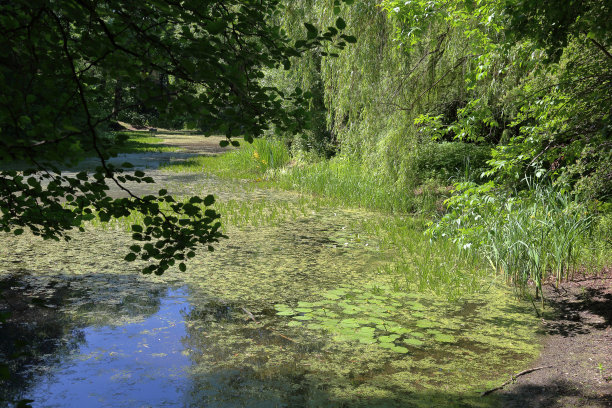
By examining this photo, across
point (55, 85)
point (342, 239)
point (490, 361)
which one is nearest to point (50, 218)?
point (55, 85)

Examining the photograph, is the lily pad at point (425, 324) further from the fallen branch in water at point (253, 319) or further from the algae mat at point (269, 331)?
the fallen branch in water at point (253, 319)

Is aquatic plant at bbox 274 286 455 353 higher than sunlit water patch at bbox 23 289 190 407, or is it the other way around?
aquatic plant at bbox 274 286 455 353

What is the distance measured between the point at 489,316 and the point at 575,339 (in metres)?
0.62

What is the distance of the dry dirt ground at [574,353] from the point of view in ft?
10.0

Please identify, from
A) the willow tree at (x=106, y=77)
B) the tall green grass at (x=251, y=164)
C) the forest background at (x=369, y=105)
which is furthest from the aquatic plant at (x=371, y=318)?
the tall green grass at (x=251, y=164)

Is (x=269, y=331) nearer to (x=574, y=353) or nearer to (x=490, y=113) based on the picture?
(x=574, y=353)

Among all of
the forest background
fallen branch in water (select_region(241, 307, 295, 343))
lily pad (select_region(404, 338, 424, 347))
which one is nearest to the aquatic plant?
lily pad (select_region(404, 338, 424, 347))

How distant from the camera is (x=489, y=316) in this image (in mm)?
4270

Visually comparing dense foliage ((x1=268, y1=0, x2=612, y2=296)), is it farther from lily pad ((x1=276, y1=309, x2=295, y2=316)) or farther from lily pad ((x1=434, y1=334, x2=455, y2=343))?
lily pad ((x1=276, y1=309, x2=295, y2=316))

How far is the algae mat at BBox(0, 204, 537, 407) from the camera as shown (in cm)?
308

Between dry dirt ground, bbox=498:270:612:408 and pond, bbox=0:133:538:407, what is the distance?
0.49ft

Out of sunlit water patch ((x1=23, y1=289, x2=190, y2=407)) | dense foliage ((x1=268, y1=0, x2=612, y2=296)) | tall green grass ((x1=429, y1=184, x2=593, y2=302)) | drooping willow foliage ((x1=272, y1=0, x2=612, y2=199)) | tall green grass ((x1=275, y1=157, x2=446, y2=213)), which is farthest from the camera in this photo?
tall green grass ((x1=275, y1=157, x2=446, y2=213))

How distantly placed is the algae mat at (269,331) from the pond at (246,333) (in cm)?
1

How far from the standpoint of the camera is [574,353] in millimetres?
3627
